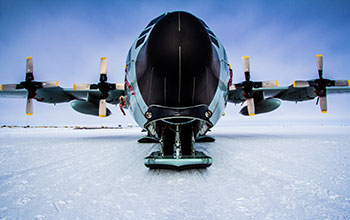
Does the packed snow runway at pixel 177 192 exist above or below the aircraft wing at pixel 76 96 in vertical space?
below

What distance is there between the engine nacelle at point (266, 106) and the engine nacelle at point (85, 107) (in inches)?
356

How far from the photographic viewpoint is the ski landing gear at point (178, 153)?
10.4 ft

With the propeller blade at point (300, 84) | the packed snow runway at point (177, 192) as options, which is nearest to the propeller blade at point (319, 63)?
the propeller blade at point (300, 84)

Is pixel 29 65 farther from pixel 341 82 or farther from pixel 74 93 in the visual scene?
pixel 341 82

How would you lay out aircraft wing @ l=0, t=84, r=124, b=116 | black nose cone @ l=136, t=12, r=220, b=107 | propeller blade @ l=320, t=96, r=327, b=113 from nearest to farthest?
black nose cone @ l=136, t=12, r=220, b=107, propeller blade @ l=320, t=96, r=327, b=113, aircraft wing @ l=0, t=84, r=124, b=116

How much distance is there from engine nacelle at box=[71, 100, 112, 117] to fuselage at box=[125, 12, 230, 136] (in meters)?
8.60

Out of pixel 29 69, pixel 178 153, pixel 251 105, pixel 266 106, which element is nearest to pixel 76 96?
pixel 29 69

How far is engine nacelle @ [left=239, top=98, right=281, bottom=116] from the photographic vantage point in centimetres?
1128

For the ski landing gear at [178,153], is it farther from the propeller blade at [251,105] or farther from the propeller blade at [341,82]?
the propeller blade at [341,82]

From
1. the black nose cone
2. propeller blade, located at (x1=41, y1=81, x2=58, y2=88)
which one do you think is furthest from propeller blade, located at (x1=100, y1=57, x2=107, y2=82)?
the black nose cone

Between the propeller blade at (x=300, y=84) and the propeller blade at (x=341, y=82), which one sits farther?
the propeller blade at (x=341, y=82)

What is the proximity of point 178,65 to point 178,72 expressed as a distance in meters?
0.12

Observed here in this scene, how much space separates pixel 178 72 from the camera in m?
3.08

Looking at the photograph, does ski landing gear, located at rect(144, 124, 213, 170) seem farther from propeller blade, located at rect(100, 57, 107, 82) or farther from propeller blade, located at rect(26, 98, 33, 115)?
propeller blade, located at rect(26, 98, 33, 115)
